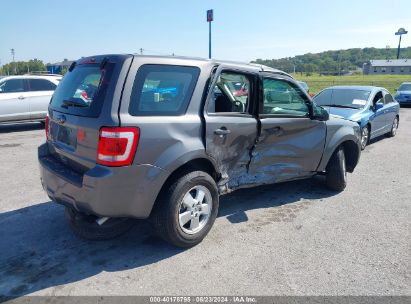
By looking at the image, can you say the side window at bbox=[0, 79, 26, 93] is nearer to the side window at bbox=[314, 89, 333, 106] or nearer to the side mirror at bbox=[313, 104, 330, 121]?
the side window at bbox=[314, 89, 333, 106]

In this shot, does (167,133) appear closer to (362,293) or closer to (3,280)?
(3,280)

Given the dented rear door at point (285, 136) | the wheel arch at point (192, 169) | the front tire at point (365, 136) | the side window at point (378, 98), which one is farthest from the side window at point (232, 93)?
the side window at point (378, 98)

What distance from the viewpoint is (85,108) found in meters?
3.08

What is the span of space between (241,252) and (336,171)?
2.41 m

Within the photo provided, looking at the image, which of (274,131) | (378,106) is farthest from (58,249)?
(378,106)

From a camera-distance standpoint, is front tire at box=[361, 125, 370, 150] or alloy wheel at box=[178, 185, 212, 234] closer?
alloy wheel at box=[178, 185, 212, 234]

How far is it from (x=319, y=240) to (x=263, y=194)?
4.73 feet

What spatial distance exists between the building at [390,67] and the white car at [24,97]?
12300 centimetres

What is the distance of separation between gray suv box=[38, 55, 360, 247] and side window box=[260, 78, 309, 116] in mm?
19

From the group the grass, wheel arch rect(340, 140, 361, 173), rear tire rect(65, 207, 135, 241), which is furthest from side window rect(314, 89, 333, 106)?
the grass

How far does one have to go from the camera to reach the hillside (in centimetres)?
10639

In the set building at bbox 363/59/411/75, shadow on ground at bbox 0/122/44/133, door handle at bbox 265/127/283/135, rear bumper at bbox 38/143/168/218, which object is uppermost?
building at bbox 363/59/411/75

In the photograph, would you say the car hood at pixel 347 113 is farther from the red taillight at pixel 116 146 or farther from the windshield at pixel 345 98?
the red taillight at pixel 116 146

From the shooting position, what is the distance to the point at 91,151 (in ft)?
9.73
